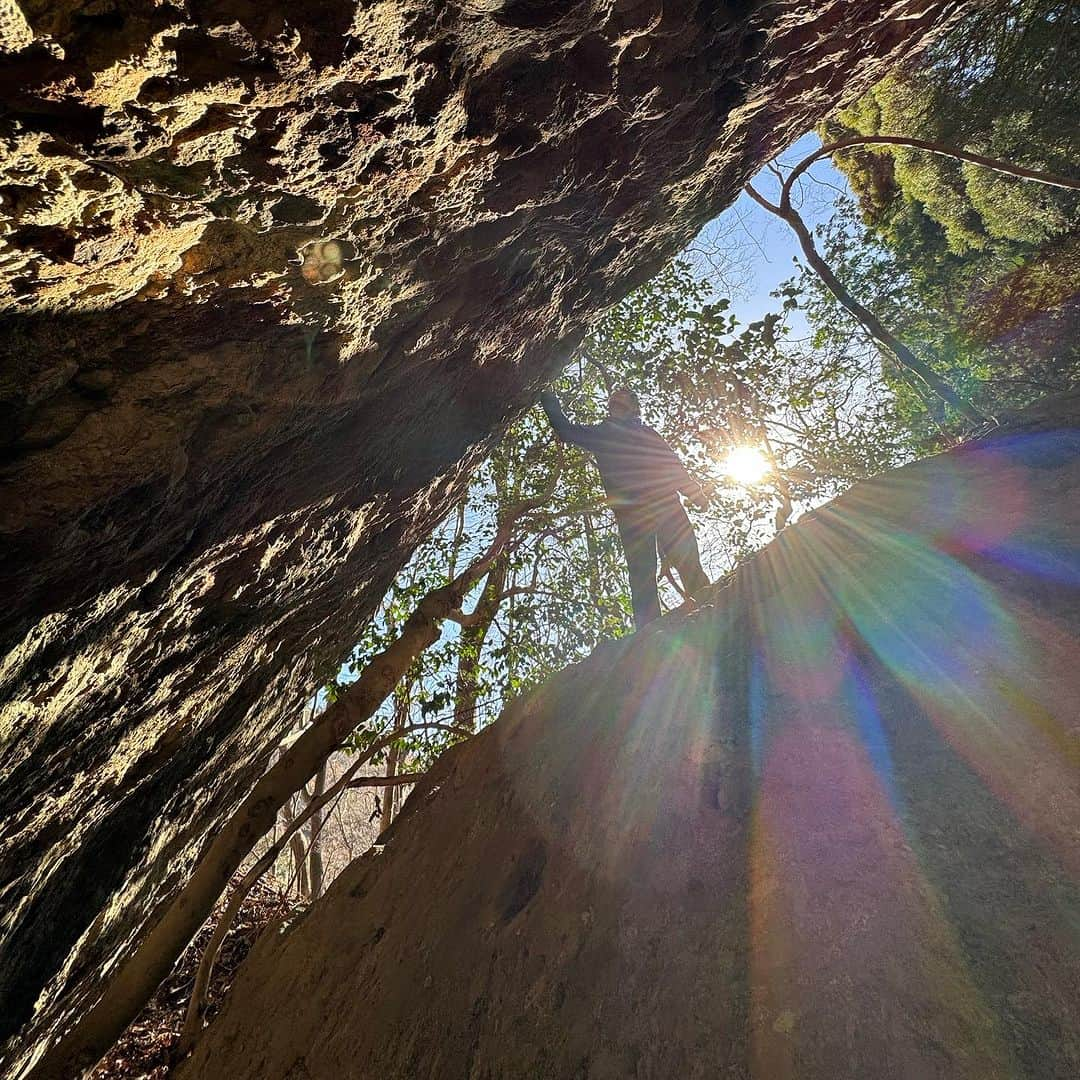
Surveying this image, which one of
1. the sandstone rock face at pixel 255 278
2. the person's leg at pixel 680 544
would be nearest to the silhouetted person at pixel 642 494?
the person's leg at pixel 680 544

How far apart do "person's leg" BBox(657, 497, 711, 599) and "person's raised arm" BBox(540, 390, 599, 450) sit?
972 millimetres

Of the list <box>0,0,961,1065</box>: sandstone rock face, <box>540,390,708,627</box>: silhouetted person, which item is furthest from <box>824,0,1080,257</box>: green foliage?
<box>0,0,961,1065</box>: sandstone rock face

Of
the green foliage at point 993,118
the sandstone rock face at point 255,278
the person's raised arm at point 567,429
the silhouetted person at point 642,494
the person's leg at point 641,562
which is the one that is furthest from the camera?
the green foliage at point 993,118

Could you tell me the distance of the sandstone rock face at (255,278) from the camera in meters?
1.17

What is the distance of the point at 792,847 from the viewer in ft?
6.12

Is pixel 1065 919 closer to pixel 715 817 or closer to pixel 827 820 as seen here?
pixel 827 820

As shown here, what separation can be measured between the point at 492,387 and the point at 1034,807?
2.83m

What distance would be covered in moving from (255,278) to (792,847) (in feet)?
6.81

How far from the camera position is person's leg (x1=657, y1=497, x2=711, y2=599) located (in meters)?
5.88

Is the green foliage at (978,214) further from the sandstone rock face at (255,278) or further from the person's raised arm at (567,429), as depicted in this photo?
the sandstone rock face at (255,278)

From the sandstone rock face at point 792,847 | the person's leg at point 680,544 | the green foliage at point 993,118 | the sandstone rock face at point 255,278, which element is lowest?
the sandstone rock face at point 792,847

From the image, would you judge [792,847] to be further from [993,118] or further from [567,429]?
[993,118]

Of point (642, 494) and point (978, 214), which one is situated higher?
point (978, 214)

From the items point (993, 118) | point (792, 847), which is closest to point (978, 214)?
point (993, 118)
